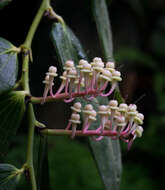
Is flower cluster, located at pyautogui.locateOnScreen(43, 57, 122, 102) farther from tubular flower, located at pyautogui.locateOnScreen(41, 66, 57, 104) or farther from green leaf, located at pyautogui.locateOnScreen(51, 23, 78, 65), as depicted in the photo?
green leaf, located at pyautogui.locateOnScreen(51, 23, 78, 65)

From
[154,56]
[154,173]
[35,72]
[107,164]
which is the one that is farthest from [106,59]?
[154,56]

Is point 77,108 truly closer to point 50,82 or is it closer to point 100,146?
point 50,82

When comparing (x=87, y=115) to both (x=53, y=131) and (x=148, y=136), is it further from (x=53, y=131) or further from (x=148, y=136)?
(x=148, y=136)

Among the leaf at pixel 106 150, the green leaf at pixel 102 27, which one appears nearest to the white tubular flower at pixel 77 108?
the leaf at pixel 106 150

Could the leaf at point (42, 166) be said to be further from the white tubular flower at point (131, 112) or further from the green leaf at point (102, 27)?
the green leaf at point (102, 27)

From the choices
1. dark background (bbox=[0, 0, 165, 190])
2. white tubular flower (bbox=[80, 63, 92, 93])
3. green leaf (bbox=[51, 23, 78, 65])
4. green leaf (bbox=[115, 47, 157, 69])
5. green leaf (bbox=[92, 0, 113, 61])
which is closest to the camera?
white tubular flower (bbox=[80, 63, 92, 93])

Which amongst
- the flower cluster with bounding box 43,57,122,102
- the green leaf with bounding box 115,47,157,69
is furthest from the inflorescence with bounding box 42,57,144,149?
the green leaf with bounding box 115,47,157,69
